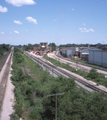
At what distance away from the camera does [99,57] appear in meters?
35.6

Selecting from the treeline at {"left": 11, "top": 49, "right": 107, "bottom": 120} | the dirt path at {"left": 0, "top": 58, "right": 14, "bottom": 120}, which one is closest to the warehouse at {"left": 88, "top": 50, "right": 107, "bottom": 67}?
the treeline at {"left": 11, "top": 49, "right": 107, "bottom": 120}

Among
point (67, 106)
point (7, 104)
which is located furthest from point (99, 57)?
point (67, 106)

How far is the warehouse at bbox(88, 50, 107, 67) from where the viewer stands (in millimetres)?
33300

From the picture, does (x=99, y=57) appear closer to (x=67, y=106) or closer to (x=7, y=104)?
(x=7, y=104)

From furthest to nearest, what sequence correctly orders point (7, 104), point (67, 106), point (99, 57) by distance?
1. point (99, 57)
2. point (7, 104)
3. point (67, 106)

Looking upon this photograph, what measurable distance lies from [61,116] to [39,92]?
853cm

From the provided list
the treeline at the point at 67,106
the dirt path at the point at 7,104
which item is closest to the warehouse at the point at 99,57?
the treeline at the point at 67,106

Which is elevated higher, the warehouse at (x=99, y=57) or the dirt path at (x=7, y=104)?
the warehouse at (x=99, y=57)

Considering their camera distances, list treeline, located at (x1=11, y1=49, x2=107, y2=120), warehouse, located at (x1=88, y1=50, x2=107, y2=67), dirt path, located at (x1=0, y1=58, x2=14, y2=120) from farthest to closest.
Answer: warehouse, located at (x1=88, y1=50, x2=107, y2=67) < dirt path, located at (x1=0, y1=58, x2=14, y2=120) < treeline, located at (x1=11, y1=49, x2=107, y2=120)

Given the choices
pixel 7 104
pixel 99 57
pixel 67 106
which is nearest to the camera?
pixel 67 106

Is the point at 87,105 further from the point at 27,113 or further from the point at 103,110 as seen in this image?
the point at 27,113

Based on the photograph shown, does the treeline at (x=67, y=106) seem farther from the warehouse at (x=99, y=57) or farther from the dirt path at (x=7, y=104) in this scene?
the warehouse at (x=99, y=57)

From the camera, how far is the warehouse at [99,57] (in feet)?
109

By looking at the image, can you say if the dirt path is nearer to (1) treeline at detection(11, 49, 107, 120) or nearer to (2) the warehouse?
(1) treeline at detection(11, 49, 107, 120)
